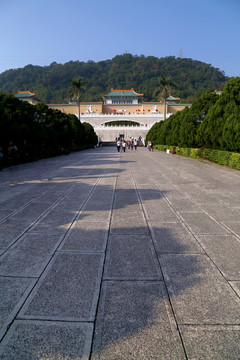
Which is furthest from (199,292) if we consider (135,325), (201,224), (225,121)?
(225,121)

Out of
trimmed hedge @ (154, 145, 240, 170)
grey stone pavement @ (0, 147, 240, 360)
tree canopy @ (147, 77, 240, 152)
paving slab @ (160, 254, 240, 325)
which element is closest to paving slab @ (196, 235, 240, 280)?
grey stone pavement @ (0, 147, 240, 360)

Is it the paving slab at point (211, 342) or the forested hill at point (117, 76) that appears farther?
the forested hill at point (117, 76)

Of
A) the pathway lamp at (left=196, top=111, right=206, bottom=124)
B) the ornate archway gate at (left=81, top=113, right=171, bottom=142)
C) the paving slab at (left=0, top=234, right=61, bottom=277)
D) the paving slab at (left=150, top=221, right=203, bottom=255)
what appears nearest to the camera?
the paving slab at (left=0, top=234, right=61, bottom=277)

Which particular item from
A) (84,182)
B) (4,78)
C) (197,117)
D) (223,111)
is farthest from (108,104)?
(4,78)

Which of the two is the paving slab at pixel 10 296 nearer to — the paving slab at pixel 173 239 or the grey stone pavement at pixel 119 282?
the grey stone pavement at pixel 119 282

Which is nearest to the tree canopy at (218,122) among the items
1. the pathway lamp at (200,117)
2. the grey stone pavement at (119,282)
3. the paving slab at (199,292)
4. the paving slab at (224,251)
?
the pathway lamp at (200,117)

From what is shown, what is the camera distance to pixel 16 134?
48.5 ft

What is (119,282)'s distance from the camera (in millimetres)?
2807

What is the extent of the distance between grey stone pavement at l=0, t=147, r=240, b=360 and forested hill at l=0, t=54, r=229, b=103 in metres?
97.1

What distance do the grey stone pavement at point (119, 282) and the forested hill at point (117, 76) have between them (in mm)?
97136

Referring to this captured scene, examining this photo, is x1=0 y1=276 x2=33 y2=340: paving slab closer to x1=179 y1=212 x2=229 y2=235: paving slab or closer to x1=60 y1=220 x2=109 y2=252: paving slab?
x1=60 y1=220 x2=109 y2=252: paving slab

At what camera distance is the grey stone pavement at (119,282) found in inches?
78.1

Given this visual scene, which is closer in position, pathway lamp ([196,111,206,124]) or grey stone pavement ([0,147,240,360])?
grey stone pavement ([0,147,240,360])

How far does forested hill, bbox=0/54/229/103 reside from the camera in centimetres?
10806
